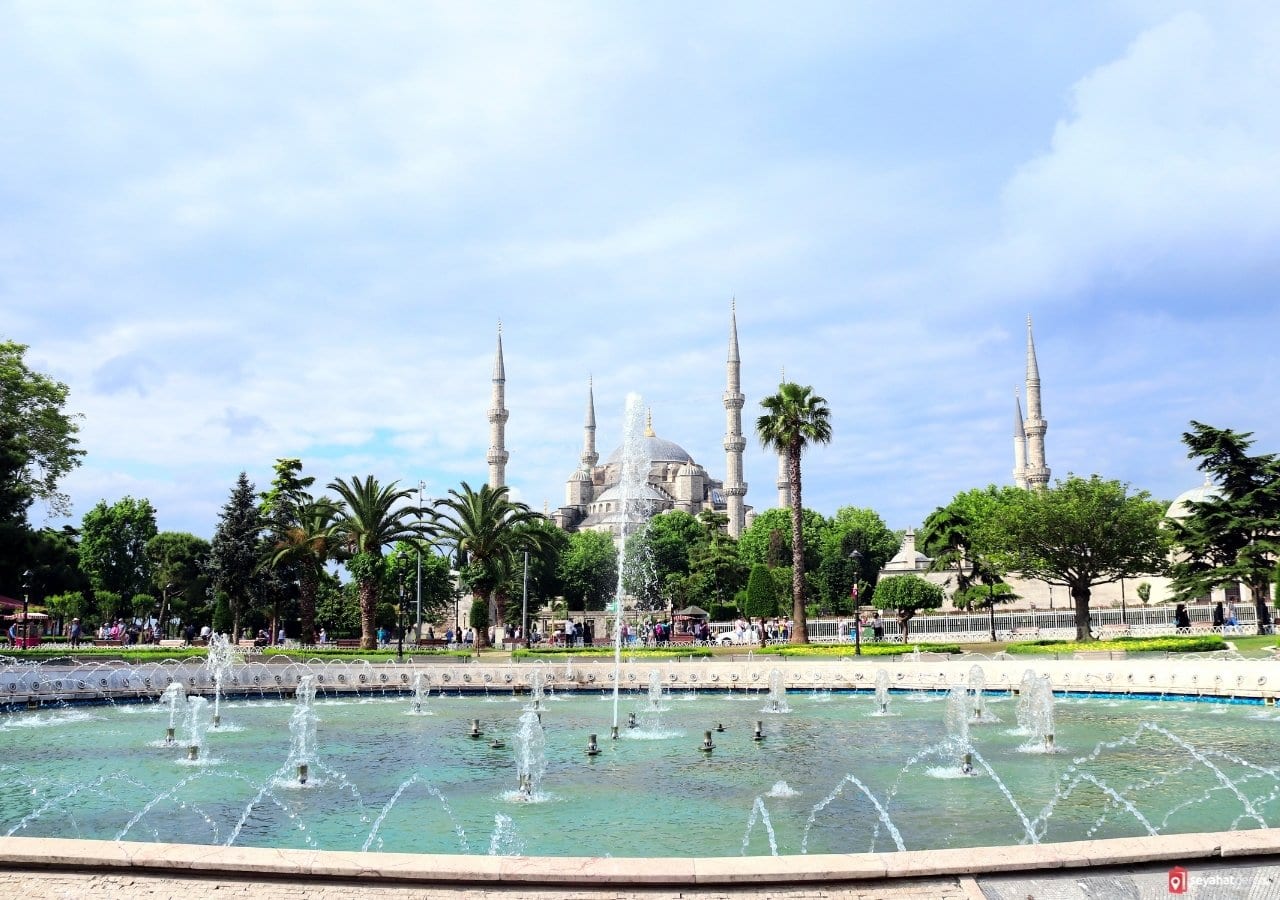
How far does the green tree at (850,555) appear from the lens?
2336 inches

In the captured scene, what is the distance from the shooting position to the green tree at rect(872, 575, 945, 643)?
129 ft

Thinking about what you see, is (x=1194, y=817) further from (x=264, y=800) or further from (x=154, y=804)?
(x=154, y=804)

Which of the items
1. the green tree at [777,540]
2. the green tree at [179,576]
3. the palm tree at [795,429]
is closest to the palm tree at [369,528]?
the palm tree at [795,429]

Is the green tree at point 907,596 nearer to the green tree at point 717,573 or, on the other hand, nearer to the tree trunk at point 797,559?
the tree trunk at point 797,559

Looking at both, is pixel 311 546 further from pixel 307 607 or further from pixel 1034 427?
pixel 1034 427

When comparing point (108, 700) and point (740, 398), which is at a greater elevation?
point (740, 398)

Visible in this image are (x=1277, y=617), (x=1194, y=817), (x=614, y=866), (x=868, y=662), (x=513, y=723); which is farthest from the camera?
(x=1277, y=617)

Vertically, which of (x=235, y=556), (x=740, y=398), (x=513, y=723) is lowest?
(x=513, y=723)

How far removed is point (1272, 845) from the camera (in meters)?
5.77

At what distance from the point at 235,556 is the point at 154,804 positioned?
29.1 metres

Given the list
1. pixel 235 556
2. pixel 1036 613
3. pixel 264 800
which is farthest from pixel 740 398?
Result: pixel 264 800

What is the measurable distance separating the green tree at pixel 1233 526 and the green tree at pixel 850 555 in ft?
59.7

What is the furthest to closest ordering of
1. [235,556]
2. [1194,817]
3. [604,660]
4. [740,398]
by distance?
1. [740,398]
2. [235,556]
3. [604,660]
4. [1194,817]

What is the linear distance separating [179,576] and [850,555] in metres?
34.0
